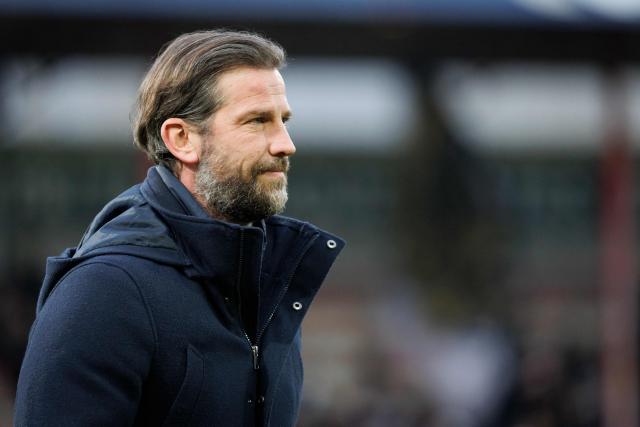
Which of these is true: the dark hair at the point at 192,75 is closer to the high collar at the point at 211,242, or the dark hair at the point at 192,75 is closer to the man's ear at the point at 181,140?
the man's ear at the point at 181,140

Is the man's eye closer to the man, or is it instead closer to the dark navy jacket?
the man

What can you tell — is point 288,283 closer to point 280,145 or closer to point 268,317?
point 268,317

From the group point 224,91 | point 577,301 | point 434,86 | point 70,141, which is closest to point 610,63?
point 434,86

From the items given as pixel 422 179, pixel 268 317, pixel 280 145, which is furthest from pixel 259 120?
pixel 422 179

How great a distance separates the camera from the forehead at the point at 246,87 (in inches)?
77.8

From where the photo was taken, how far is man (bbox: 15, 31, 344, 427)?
175cm

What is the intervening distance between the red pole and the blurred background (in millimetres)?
16

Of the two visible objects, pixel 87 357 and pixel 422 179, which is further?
pixel 422 179

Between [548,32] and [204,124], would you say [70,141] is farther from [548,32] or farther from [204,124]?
[204,124]

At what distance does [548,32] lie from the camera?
757 cm

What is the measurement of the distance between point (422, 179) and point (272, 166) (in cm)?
731

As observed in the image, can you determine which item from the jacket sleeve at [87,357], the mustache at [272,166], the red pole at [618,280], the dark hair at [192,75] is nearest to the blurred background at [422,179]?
the red pole at [618,280]

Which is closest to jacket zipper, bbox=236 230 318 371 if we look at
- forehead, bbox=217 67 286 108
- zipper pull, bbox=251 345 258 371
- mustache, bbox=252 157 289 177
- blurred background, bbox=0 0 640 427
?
zipper pull, bbox=251 345 258 371

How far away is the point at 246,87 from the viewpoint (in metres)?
1.99
